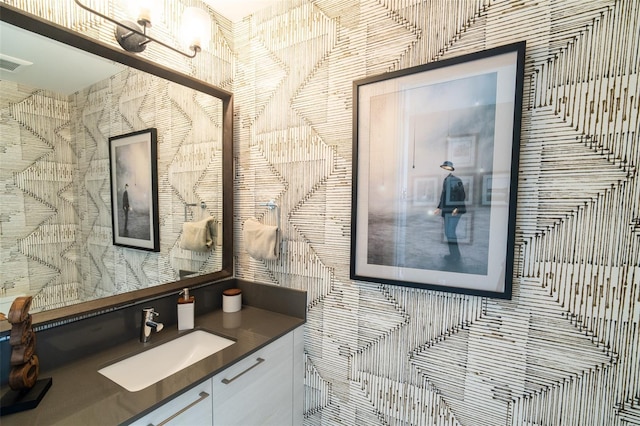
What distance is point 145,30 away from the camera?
1.15 metres

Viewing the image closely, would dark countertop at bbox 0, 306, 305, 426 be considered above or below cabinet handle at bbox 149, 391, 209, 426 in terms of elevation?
above

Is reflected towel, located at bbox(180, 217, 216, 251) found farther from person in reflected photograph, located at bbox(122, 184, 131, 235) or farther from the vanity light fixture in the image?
the vanity light fixture

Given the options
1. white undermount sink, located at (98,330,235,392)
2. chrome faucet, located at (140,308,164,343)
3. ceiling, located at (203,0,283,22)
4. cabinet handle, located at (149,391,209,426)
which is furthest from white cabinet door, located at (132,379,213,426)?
ceiling, located at (203,0,283,22)

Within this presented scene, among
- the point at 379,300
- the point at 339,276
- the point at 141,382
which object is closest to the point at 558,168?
the point at 379,300

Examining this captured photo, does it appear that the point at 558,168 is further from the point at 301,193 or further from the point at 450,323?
the point at 301,193

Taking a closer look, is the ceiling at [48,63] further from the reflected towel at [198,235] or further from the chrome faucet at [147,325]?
the chrome faucet at [147,325]

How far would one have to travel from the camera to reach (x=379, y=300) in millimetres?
1215

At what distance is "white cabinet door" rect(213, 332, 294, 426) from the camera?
3.22 ft

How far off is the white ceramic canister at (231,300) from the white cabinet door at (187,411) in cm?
59

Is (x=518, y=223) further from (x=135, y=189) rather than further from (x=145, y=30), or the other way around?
(x=145, y=30)

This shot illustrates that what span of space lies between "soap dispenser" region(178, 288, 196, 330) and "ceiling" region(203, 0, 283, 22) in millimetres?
1590

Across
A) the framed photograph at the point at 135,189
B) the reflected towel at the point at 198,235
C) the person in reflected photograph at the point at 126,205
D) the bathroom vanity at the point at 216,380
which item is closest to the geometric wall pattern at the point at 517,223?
the bathroom vanity at the point at 216,380

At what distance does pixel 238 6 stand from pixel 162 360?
6.18 ft

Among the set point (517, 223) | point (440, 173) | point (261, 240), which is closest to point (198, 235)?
point (261, 240)
